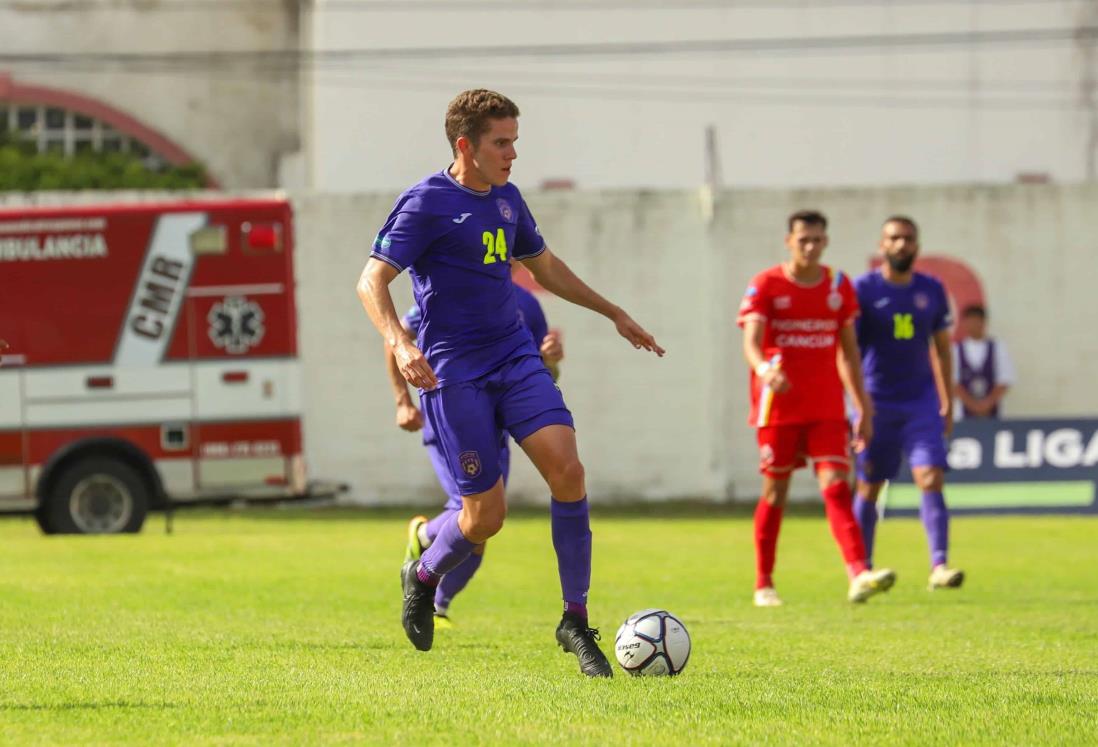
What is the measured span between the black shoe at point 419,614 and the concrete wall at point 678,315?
46.9 ft

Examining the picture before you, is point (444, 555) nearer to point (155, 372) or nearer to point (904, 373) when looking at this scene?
point (904, 373)

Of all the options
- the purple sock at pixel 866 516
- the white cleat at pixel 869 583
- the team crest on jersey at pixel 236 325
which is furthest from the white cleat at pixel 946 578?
the team crest on jersey at pixel 236 325

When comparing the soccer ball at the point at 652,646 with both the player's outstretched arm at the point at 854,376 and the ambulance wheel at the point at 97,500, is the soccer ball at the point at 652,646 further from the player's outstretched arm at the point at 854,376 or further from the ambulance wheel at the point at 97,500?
the ambulance wheel at the point at 97,500

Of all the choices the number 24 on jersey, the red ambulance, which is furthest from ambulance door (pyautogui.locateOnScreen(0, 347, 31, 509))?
the number 24 on jersey

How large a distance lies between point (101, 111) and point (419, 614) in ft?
95.4

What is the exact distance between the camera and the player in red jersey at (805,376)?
433 inches

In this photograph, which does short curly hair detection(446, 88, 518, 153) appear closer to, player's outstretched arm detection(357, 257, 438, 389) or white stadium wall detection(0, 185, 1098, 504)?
player's outstretched arm detection(357, 257, 438, 389)

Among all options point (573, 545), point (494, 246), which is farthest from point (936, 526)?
point (494, 246)

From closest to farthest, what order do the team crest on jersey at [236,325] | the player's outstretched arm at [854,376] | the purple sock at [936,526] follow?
the player's outstretched arm at [854,376], the purple sock at [936,526], the team crest on jersey at [236,325]

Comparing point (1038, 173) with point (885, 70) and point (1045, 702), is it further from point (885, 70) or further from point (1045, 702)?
point (1045, 702)

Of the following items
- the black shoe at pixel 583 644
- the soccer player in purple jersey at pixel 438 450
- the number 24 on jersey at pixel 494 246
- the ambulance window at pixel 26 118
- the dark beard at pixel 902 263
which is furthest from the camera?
the ambulance window at pixel 26 118

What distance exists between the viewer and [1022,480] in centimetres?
1978

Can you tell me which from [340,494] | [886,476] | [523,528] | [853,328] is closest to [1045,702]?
[853,328]

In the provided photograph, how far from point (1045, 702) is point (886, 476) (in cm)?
606
